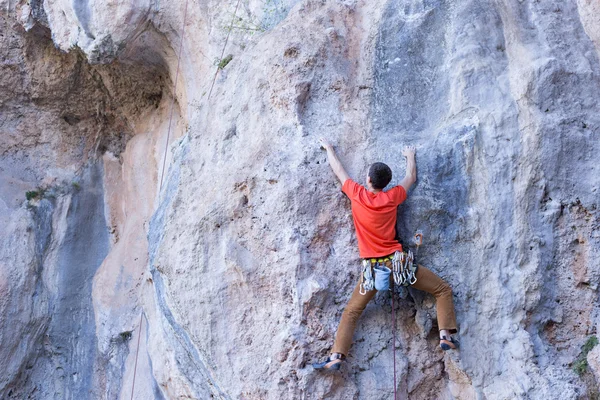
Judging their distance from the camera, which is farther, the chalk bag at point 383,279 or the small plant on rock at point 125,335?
the small plant on rock at point 125,335

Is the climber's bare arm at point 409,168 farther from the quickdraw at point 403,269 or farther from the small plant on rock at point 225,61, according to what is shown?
the small plant on rock at point 225,61

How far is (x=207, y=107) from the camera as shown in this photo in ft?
20.5

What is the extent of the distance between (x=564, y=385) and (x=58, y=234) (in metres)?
5.83

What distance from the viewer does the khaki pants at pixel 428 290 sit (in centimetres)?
493

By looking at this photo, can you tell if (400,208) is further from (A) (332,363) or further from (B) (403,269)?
(A) (332,363)

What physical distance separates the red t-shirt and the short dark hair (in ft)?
0.22

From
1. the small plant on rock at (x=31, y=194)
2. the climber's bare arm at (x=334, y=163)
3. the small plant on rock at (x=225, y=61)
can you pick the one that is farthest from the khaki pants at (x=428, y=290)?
the small plant on rock at (x=31, y=194)

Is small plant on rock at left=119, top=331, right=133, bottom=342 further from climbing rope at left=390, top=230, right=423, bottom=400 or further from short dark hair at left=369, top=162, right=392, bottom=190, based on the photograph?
short dark hair at left=369, top=162, right=392, bottom=190

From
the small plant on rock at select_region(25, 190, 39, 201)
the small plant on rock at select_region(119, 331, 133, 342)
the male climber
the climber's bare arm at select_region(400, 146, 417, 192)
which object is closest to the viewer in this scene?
the male climber

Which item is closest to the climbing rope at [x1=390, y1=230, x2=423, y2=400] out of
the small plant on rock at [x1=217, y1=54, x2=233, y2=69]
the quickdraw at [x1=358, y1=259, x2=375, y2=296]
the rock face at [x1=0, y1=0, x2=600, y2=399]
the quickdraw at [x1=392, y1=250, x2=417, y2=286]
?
the quickdraw at [x1=392, y1=250, x2=417, y2=286]

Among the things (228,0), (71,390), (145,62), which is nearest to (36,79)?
(145,62)

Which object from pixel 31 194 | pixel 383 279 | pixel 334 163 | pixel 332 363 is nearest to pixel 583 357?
pixel 383 279

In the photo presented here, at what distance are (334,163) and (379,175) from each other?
1.42 ft

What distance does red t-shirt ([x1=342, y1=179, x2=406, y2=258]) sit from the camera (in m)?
4.94
